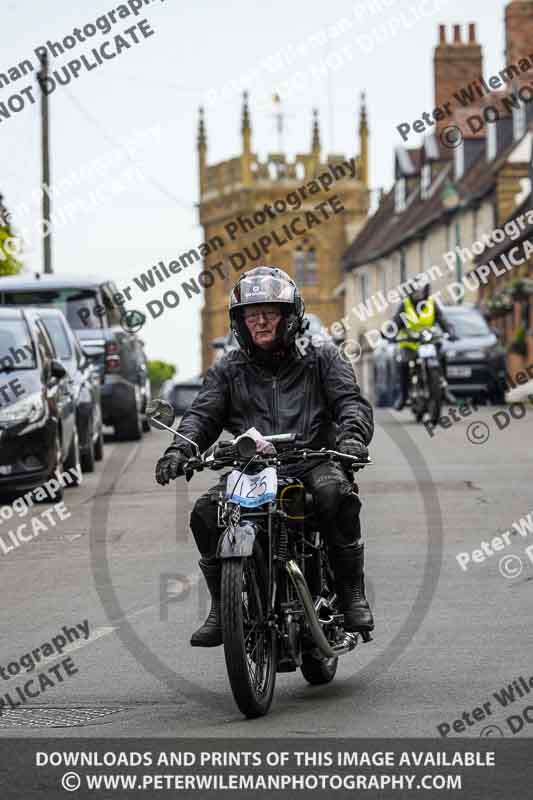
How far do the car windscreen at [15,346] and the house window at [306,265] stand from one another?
10558 cm

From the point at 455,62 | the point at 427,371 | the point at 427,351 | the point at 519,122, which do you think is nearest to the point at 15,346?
the point at 427,351

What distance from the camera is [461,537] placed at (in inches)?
546

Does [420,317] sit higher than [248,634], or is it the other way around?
[420,317]

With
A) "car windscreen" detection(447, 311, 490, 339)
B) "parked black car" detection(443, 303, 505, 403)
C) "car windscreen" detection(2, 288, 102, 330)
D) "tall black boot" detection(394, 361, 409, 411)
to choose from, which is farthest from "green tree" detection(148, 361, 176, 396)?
"car windscreen" detection(2, 288, 102, 330)

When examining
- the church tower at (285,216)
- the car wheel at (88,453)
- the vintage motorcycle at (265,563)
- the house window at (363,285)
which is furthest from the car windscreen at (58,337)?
the church tower at (285,216)

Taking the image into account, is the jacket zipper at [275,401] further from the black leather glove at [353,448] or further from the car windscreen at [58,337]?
the car windscreen at [58,337]

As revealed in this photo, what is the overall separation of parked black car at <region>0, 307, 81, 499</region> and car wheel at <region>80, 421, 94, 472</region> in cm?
183

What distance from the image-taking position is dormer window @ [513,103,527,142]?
6531 centimetres

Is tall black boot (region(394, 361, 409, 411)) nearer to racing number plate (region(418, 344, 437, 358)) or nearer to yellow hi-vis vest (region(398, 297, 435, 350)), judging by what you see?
yellow hi-vis vest (region(398, 297, 435, 350))

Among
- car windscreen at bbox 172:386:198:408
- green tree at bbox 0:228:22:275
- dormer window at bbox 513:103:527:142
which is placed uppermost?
dormer window at bbox 513:103:527:142

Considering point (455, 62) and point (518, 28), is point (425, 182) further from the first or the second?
point (518, 28)

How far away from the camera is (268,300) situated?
780 centimetres

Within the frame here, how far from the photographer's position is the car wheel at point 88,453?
68.2 ft

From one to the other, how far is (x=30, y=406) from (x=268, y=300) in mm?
9215
